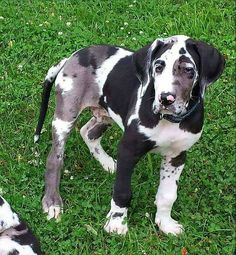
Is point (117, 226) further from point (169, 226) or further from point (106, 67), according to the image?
point (106, 67)

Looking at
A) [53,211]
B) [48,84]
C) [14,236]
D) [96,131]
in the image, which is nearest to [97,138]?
[96,131]

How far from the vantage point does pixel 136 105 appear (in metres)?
4.94

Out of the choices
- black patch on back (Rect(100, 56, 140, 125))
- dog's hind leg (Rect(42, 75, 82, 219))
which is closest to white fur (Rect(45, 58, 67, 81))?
dog's hind leg (Rect(42, 75, 82, 219))

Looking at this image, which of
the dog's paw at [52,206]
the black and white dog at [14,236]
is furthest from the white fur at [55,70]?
the black and white dog at [14,236]

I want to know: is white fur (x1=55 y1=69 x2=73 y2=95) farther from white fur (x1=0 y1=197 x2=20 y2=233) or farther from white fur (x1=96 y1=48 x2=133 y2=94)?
white fur (x1=0 y1=197 x2=20 y2=233)

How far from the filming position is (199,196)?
564 centimetres

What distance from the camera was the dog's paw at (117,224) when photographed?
5242 millimetres

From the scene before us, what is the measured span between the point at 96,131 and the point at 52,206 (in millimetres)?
840

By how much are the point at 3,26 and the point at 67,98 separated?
279 centimetres

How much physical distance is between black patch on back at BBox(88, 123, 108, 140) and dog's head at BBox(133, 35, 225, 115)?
1408 mm

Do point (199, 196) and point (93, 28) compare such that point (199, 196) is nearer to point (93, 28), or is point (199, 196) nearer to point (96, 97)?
point (96, 97)

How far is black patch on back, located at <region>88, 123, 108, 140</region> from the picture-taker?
19.8ft

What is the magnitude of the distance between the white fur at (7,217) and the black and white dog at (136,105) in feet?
2.33

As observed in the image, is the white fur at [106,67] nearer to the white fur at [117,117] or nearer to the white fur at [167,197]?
the white fur at [117,117]
